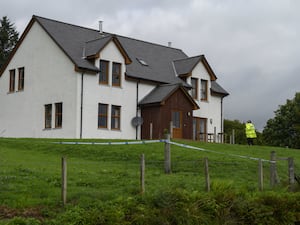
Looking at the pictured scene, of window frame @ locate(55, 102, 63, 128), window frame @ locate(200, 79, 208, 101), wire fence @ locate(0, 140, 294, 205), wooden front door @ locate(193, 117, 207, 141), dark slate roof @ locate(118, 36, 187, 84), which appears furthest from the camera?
window frame @ locate(200, 79, 208, 101)

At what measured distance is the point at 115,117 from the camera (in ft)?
129

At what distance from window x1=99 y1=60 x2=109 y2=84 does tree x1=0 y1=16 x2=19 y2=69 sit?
36362mm

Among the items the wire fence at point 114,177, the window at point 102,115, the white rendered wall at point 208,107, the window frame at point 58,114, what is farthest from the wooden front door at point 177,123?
the wire fence at point 114,177

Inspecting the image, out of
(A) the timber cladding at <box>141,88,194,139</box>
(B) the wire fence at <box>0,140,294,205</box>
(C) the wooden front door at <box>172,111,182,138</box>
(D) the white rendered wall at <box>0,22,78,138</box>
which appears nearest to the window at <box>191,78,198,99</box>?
(A) the timber cladding at <box>141,88,194,139</box>

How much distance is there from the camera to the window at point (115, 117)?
128 feet

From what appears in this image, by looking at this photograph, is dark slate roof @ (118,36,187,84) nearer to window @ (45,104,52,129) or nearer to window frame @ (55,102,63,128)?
window frame @ (55,102,63,128)

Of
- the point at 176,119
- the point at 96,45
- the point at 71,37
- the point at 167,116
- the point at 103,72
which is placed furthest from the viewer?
the point at 71,37

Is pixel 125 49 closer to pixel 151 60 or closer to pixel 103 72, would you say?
pixel 151 60

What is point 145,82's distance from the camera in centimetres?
4125

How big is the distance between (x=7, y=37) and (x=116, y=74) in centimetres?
3862

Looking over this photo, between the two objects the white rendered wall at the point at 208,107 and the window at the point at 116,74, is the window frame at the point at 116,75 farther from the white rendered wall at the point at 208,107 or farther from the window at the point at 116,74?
the white rendered wall at the point at 208,107

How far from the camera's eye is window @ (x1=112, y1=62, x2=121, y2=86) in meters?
39.3

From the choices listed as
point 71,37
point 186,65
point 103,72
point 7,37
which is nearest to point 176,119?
point 103,72

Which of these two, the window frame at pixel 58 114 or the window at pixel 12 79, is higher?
the window at pixel 12 79
